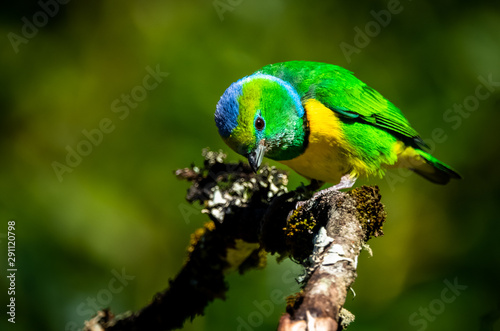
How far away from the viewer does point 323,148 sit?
3.20 meters

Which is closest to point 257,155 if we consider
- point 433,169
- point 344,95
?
point 344,95

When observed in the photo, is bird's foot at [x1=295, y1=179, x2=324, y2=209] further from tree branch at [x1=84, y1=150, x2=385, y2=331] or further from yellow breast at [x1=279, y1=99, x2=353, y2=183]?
yellow breast at [x1=279, y1=99, x2=353, y2=183]

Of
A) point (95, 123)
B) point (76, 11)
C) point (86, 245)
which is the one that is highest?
point (76, 11)

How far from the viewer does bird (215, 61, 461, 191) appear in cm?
303

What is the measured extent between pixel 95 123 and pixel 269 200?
175 centimetres

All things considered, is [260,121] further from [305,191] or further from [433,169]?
[433,169]

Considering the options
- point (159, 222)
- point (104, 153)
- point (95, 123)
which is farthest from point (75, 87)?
point (159, 222)

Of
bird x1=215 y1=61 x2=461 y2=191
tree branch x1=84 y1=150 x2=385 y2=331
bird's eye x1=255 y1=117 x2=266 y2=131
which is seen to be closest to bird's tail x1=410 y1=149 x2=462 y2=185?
bird x1=215 y1=61 x2=461 y2=191

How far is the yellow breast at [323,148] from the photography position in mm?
3188

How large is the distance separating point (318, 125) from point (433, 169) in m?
1.10

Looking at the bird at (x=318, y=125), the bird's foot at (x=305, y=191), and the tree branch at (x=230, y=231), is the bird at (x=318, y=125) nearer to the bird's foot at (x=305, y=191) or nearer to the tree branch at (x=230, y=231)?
the bird's foot at (x=305, y=191)

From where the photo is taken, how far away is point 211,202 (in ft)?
10.0

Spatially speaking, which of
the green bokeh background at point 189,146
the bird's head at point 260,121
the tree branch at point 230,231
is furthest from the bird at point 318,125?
the green bokeh background at point 189,146

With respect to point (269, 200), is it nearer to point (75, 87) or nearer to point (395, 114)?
point (395, 114)
